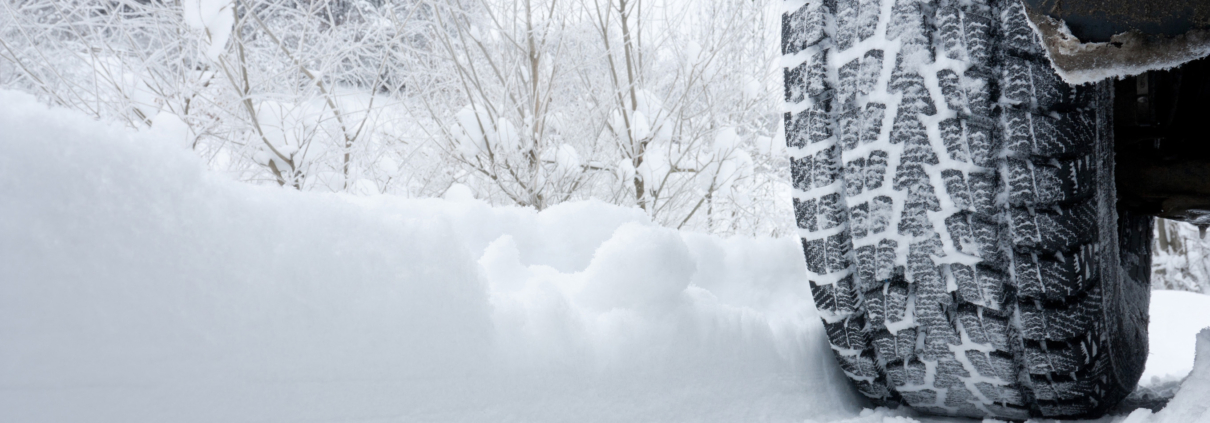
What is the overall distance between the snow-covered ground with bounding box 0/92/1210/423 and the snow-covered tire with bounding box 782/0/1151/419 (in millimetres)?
112

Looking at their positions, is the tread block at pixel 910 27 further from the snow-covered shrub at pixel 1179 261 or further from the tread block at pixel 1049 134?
the snow-covered shrub at pixel 1179 261

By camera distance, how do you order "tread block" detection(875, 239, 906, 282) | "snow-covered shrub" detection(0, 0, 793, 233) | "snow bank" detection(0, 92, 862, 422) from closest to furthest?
1. "snow bank" detection(0, 92, 862, 422)
2. "tread block" detection(875, 239, 906, 282)
3. "snow-covered shrub" detection(0, 0, 793, 233)

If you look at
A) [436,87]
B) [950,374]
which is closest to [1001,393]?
[950,374]

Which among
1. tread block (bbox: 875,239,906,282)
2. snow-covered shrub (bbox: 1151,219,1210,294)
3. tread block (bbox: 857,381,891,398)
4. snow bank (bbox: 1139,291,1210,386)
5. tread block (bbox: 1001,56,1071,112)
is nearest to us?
tread block (bbox: 1001,56,1071,112)

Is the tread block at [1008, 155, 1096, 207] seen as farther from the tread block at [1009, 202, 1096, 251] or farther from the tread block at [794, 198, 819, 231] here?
the tread block at [794, 198, 819, 231]

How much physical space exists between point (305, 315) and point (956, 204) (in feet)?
2.32

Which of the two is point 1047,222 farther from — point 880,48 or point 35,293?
point 35,293

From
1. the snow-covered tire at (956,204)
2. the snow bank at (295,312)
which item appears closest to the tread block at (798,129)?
the snow-covered tire at (956,204)

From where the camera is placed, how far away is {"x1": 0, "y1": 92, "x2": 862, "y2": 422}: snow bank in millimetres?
396

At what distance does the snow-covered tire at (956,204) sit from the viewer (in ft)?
2.36

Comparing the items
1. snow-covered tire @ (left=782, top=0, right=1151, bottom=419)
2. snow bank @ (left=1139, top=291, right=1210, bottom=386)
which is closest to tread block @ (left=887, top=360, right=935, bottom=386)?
snow-covered tire @ (left=782, top=0, right=1151, bottom=419)

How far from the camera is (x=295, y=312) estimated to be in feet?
1.63

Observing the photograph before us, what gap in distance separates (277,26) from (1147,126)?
7.39ft

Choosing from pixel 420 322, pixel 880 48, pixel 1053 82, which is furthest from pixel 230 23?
pixel 1053 82
